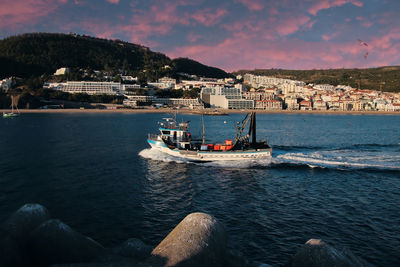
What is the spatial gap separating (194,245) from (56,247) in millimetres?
3669

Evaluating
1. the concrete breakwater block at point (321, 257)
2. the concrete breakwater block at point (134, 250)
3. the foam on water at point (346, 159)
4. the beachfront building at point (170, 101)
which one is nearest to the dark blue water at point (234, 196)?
the foam on water at point (346, 159)

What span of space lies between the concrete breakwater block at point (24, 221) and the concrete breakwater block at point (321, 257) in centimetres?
747

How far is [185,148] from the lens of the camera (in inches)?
1268

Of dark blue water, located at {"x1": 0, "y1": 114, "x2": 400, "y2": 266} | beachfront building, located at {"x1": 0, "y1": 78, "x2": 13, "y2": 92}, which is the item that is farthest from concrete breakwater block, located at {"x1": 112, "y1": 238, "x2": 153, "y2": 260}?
beachfront building, located at {"x1": 0, "y1": 78, "x2": 13, "y2": 92}

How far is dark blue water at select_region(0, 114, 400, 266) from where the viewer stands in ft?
43.9

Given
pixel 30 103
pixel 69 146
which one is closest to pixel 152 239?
pixel 69 146

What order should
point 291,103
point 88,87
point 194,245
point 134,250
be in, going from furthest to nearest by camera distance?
point 291,103, point 88,87, point 134,250, point 194,245

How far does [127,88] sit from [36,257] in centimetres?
19809

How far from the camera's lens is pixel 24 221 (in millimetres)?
7961

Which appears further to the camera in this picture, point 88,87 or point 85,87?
point 88,87

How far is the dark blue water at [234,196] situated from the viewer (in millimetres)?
13391

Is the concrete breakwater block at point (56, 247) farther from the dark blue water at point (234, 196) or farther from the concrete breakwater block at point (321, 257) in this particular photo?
the dark blue water at point (234, 196)

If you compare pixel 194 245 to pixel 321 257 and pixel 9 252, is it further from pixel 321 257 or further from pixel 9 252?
pixel 9 252

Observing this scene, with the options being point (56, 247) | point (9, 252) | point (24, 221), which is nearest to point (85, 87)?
point (24, 221)
